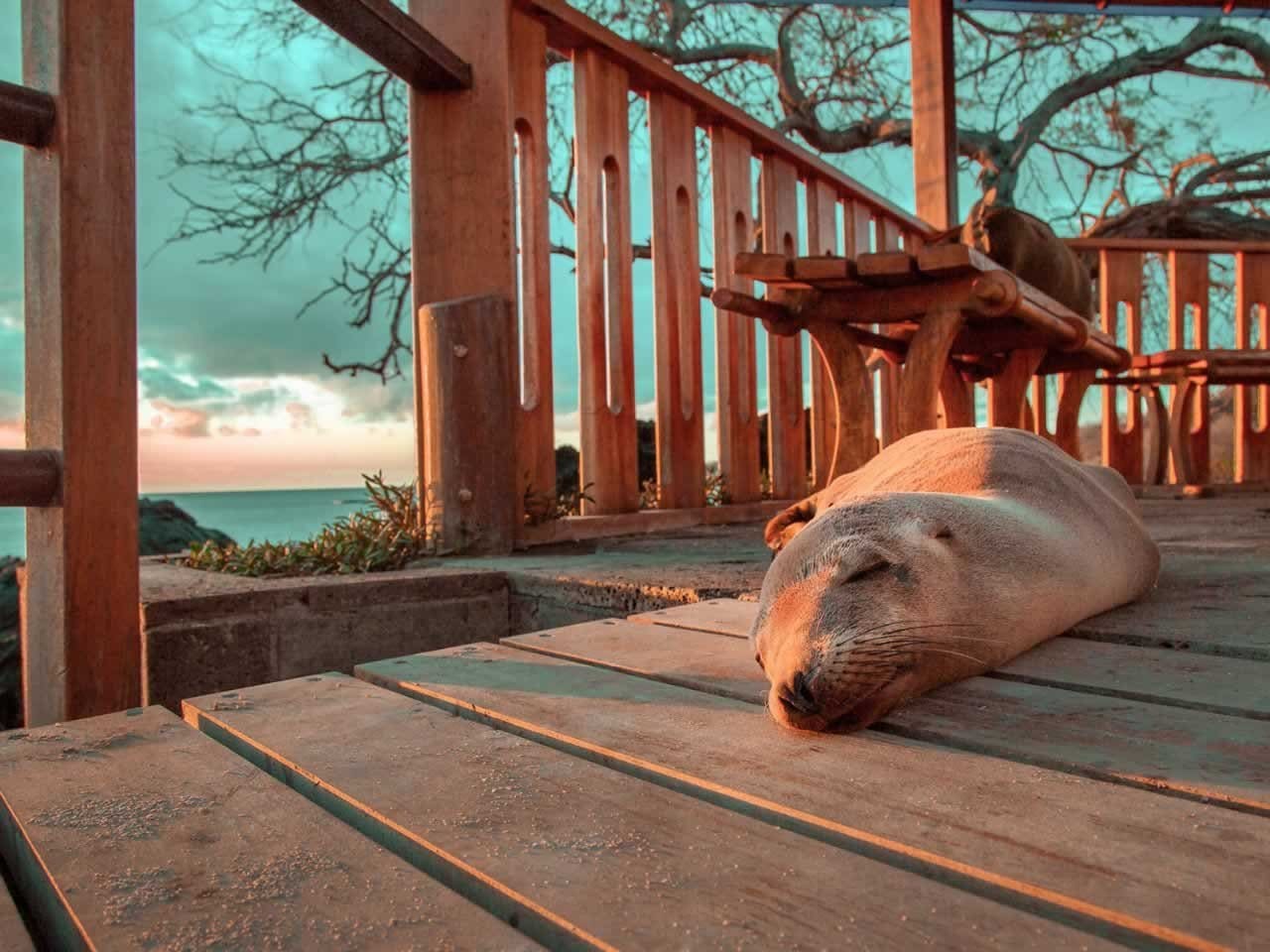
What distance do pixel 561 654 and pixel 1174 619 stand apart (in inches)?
52.0

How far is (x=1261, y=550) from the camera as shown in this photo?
10.9ft

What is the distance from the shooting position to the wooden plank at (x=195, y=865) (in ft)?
2.87


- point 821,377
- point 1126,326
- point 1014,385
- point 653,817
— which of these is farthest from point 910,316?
point 1126,326

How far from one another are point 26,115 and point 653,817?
6.68 ft

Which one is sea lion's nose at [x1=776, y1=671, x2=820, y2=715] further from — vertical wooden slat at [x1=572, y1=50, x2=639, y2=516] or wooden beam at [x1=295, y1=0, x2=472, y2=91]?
vertical wooden slat at [x1=572, y1=50, x2=639, y2=516]

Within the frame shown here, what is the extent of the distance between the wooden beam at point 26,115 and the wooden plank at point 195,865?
139cm

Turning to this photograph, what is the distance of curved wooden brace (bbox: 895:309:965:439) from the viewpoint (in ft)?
13.6

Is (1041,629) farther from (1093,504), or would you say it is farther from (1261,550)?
(1261,550)

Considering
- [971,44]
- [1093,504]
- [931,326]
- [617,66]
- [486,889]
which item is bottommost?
[486,889]

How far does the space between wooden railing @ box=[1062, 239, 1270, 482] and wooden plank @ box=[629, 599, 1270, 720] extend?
25.3ft

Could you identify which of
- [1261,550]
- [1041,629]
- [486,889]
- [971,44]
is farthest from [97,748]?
[971,44]

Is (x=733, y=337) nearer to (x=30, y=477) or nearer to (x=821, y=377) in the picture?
(x=821, y=377)

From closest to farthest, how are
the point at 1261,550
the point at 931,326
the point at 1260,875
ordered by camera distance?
the point at 1260,875 → the point at 1261,550 → the point at 931,326

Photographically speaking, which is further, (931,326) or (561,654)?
(931,326)
